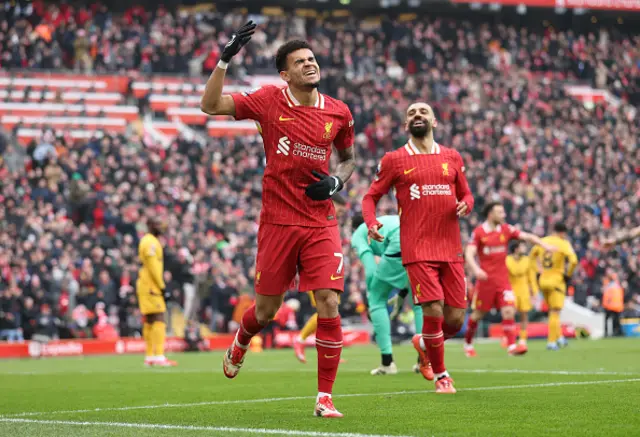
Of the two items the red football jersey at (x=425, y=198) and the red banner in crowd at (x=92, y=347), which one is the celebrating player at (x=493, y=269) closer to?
the red banner in crowd at (x=92, y=347)

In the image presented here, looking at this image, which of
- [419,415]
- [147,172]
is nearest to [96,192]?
[147,172]

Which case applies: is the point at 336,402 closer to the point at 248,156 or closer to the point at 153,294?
the point at 153,294

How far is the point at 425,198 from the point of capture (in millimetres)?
10453

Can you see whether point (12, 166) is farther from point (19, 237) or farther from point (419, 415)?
point (419, 415)

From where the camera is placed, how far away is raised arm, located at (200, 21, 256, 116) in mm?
7637

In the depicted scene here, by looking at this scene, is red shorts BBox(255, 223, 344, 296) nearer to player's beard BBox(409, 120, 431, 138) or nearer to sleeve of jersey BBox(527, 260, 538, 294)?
player's beard BBox(409, 120, 431, 138)

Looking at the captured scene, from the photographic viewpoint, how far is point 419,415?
7.88m

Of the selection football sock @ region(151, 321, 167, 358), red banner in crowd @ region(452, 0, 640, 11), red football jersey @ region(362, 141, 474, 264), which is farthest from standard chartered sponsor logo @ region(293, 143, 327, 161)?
red banner in crowd @ region(452, 0, 640, 11)

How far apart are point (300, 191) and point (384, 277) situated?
19.0 ft

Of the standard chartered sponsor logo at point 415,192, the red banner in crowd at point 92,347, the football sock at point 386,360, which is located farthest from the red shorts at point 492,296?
the standard chartered sponsor logo at point 415,192

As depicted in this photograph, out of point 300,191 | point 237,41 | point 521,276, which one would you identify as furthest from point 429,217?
point 521,276

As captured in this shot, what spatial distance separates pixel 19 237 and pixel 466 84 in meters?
21.9

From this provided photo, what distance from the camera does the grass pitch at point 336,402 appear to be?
709cm

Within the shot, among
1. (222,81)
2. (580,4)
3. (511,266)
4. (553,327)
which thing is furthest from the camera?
(580,4)
